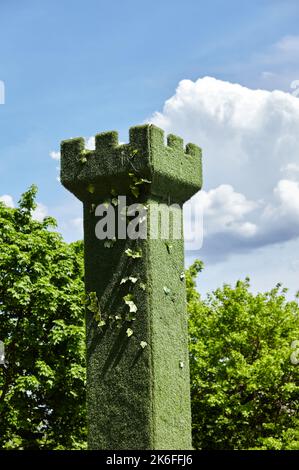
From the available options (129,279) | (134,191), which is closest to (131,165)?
(134,191)

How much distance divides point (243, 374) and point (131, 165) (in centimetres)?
1193

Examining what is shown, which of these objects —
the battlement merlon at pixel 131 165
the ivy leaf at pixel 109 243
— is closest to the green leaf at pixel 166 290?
the ivy leaf at pixel 109 243

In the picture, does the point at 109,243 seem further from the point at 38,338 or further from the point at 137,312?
the point at 38,338

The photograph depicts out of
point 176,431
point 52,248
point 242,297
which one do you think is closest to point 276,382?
point 242,297

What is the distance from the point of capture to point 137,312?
10.6 m

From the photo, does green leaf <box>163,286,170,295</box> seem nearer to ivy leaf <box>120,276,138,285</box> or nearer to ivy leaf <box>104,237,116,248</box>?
ivy leaf <box>120,276,138,285</box>

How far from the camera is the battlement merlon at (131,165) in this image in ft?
35.5

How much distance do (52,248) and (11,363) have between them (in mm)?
3630

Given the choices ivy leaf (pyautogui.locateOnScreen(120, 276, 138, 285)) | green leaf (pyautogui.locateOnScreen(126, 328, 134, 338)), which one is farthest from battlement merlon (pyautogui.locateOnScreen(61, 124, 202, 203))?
green leaf (pyautogui.locateOnScreen(126, 328, 134, 338))

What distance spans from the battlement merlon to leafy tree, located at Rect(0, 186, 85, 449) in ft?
27.0

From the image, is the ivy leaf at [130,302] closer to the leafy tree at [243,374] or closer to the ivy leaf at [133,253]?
the ivy leaf at [133,253]

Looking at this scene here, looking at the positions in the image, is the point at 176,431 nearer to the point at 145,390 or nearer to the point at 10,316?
the point at 145,390

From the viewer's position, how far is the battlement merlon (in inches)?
426

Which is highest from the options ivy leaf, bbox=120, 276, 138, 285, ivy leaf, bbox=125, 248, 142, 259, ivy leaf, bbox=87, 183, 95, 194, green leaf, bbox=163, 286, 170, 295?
ivy leaf, bbox=87, 183, 95, 194
